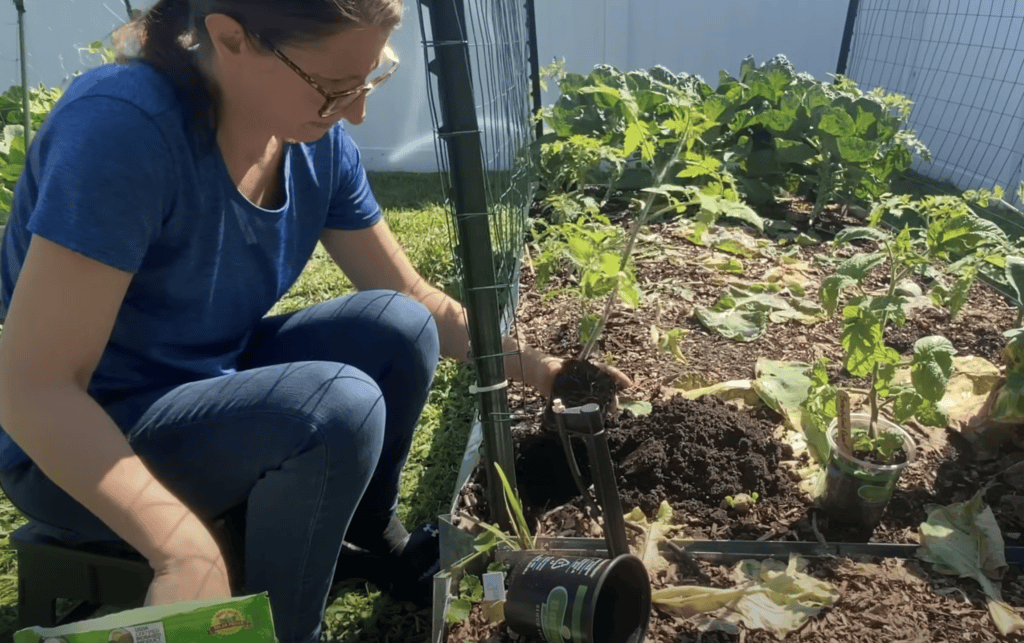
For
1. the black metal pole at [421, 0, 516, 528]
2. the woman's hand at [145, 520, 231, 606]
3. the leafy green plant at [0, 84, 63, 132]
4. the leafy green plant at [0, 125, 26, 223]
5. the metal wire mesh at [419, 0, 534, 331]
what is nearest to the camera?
the woman's hand at [145, 520, 231, 606]

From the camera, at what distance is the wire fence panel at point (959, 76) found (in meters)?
4.67

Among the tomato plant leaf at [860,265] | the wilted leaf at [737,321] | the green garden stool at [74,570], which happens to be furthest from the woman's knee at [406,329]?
the wilted leaf at [737,321]

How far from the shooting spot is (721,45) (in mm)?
6246

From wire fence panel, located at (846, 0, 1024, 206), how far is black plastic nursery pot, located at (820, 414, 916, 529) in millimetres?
3474

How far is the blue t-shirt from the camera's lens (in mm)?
1136

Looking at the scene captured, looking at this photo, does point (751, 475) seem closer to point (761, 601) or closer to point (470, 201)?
point (761, 601)

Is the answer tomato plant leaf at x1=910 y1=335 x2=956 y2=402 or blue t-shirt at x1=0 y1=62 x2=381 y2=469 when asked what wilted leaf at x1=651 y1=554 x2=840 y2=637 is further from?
blue t-shirt at x1=0 y1=62 x2=381 y2=469

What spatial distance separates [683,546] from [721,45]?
5.39 meters

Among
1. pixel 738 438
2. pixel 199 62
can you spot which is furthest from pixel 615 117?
pixel 199 62

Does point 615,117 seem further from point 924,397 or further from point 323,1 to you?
point 323,1

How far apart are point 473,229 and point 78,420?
69cm

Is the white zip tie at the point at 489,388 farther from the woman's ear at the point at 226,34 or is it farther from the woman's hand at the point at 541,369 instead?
the woman's ear at the point at 226,34

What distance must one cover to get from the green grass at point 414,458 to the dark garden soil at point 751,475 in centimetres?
24

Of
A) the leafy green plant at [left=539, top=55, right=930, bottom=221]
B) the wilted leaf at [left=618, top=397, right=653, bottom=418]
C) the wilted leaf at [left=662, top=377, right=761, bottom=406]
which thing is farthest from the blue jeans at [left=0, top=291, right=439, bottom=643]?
the leafy green plant at [left=539, top=55, right=930, bottom=221]
